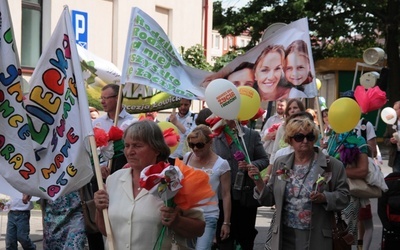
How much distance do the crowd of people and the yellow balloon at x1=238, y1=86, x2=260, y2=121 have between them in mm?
148

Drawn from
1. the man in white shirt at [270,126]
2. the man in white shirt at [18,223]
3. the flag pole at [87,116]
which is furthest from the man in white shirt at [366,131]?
the flag pole at [87,116]

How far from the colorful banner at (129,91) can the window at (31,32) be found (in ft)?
28.1

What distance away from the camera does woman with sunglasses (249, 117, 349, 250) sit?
6642mm

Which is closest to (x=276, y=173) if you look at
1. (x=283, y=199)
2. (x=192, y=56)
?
(x=283, y=199)

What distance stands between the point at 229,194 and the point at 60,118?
2.59m

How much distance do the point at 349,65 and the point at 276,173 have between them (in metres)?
29.9

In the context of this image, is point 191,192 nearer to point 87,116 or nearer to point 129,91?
point 87,116

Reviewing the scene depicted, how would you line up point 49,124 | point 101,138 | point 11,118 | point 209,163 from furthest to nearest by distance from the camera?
point 209,163
point 101,138
point 49,124
point 11,118

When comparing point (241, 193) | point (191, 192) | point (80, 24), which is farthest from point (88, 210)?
point (80, 24)

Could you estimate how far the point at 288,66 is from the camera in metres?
8.94

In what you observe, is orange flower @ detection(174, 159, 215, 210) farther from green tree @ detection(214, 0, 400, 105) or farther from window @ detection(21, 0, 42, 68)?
green tree @ detection(214, 0, 400, 105)

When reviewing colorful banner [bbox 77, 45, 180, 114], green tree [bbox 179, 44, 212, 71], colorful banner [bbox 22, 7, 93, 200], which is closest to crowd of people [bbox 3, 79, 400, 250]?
colorful banner [bbox 22, 7, 93, 200]

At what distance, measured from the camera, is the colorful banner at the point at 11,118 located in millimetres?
5402

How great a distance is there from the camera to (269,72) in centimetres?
901
